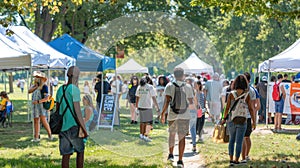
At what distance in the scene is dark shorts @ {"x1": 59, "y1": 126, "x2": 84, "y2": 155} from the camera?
23.6ft

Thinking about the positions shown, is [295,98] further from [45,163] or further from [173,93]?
[45,163]

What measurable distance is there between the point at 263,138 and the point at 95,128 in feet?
16.1

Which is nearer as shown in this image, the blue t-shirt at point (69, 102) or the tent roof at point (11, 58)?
the blue t-shirt at point (69, 102)

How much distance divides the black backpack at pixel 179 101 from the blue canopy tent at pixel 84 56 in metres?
6.08

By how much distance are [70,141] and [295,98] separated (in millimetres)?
10874

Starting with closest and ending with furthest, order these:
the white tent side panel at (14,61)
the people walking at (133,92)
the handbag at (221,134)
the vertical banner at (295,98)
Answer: the handbag at (221,134)
the white tent side panel at (14,61)
the vertical banner at (295,98)
the people walking at (133,92)

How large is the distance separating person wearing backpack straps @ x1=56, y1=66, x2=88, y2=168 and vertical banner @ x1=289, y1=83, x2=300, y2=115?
35.0 feet

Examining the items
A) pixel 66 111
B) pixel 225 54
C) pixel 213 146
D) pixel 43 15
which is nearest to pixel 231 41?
pixel 225 54

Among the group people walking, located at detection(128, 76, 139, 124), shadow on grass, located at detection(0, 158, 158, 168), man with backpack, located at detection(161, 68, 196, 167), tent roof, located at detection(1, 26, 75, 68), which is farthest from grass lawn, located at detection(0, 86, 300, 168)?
people walking, located at detection(128, 76, 139, 124)

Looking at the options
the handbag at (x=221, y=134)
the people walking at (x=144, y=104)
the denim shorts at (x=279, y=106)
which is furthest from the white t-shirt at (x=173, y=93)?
the denim shorts at (x=279, y=106)

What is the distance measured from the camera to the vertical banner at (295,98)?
16312 millimetres

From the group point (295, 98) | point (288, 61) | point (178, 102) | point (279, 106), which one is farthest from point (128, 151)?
point (295, 98)

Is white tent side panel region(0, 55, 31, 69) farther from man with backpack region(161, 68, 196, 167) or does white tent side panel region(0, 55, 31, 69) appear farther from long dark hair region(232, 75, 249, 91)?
long dark hair region(232, 75, 249, 91)

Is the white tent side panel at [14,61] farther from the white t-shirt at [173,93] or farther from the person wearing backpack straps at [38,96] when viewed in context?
the white t-shirt at [173,93]
